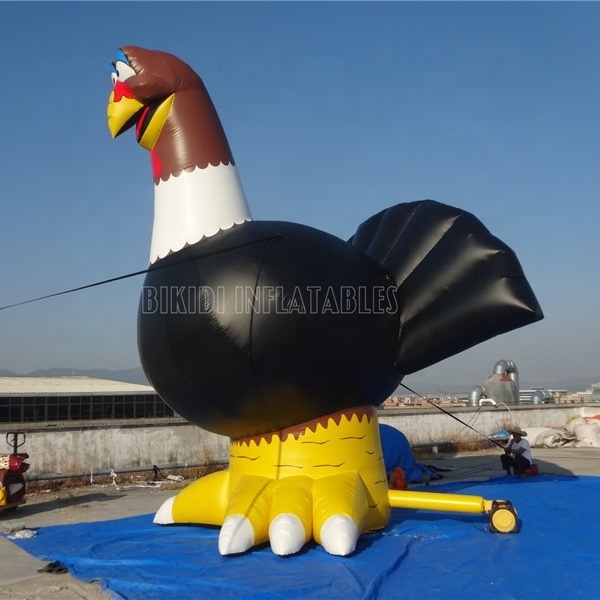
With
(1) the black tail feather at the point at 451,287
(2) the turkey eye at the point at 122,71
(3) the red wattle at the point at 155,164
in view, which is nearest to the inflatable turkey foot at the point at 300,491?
(1) the black tail feather at the point at 451,287

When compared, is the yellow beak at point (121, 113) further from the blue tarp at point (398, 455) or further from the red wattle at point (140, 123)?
the blue tarp at point (398, 455)

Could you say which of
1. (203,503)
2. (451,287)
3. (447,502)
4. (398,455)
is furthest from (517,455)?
(203,503)

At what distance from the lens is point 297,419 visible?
20.4ft

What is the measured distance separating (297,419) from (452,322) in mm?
1625

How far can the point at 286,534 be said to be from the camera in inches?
216

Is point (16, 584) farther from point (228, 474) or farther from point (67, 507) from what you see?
point (67, 507)

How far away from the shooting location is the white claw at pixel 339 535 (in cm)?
548

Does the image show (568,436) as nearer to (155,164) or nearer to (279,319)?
(279,319)

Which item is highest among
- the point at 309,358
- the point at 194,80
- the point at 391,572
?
the point at 194,80

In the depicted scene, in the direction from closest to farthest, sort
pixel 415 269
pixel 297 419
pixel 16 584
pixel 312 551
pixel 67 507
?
1. pixel 16 584
2. pixel 312 551
3. pixel 297 419
4. pixel 415 269
5. pixel 67 507

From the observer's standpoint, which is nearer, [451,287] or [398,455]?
[451,287]

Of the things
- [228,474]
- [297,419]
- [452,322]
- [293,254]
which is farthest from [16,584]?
[452,322]

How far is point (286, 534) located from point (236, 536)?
43cm

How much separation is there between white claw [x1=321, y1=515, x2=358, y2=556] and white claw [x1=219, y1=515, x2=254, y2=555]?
0.60 m
